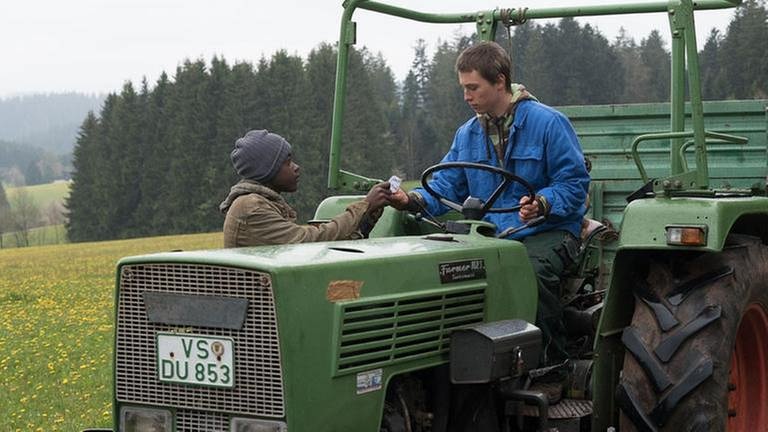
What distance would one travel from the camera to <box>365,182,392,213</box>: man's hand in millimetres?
4969

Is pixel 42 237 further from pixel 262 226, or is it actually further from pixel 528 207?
pixel 528 207

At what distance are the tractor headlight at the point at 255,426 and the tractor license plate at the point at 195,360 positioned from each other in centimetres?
13

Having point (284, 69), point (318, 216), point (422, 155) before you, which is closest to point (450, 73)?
point (422, 155)

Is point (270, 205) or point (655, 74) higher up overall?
point (655, 74)

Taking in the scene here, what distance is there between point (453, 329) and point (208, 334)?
38.2 inches

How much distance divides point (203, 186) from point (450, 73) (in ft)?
78.0

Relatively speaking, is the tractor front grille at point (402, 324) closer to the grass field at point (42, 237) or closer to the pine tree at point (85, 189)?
the pine tree at point (85, 189)

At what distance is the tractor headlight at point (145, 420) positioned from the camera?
3.95 metres

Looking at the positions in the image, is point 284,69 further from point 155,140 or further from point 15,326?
point 15,326

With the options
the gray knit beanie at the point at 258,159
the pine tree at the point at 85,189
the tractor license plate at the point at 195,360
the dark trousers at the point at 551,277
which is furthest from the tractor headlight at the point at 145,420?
the pine tree at the point at 85,189

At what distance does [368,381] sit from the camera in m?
3.90

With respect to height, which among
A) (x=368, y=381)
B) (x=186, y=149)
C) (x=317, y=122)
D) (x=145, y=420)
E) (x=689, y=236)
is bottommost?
(x=145, y=420)

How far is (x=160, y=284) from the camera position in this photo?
391cm

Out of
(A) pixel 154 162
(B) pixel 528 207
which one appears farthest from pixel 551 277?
(A) pixel 154 162
